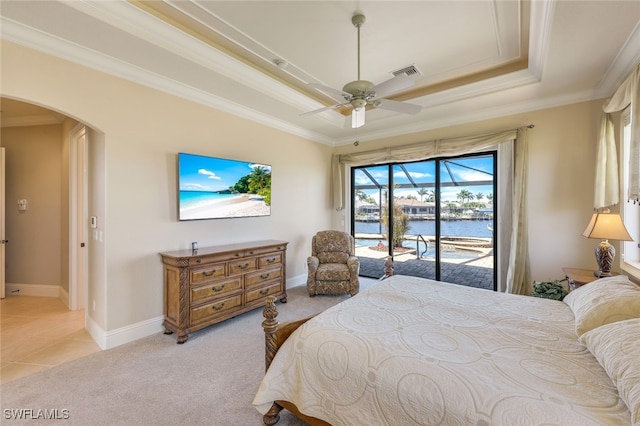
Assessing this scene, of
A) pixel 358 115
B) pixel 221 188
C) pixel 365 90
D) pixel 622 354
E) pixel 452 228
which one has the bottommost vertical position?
pixel 622 354

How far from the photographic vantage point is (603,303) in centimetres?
158

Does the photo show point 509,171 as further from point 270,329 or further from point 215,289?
point 215,289

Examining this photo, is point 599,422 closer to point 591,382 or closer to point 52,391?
point 591,382

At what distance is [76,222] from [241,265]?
7.65 ft

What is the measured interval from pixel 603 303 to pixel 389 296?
51.0 inches

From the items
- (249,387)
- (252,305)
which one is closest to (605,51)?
(249,387)

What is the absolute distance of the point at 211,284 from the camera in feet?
9.94

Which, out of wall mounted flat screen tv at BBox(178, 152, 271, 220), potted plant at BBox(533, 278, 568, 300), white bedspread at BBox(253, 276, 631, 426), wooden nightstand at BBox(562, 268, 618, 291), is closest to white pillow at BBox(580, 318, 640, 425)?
white bedspread at BBox(253, 276, 631, 426)

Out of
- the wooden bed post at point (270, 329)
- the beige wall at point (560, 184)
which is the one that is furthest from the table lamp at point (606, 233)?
the wooden bed post at point (270, 329)

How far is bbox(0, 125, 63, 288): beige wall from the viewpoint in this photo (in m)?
4.07

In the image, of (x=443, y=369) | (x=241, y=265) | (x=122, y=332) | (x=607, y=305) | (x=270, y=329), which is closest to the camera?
(x=443, y=369)

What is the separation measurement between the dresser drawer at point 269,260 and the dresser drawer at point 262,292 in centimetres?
29

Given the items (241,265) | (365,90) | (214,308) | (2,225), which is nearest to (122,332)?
(214,308)

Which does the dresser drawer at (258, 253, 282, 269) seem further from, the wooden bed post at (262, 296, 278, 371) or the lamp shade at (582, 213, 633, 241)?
the lamp shade at (582, 213, 633, 241)
